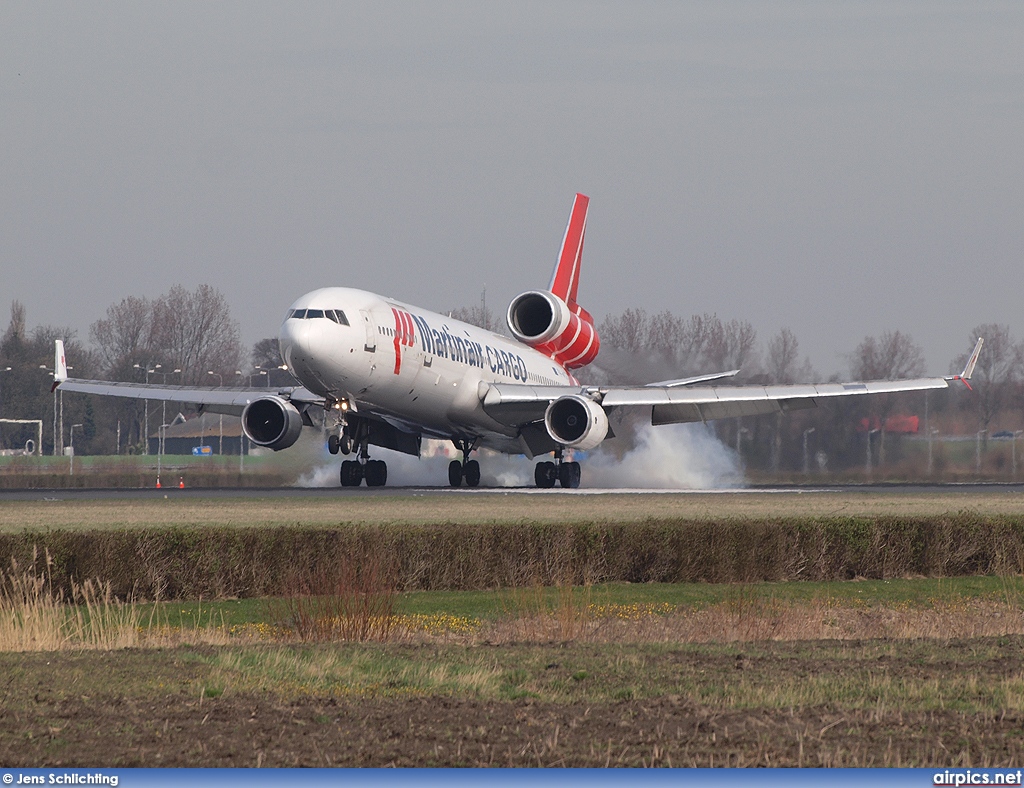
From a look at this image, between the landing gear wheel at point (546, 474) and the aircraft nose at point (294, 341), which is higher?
the aircraft nose at point (294, 341)

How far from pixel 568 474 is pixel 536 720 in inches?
1398

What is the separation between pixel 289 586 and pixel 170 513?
10.5 m

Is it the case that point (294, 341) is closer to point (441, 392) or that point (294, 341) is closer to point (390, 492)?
point (441, 392)

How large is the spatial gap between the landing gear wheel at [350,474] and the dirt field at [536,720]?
2982 cm

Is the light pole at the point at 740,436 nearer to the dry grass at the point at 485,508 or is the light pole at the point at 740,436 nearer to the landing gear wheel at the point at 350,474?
the dry grass at the point at 485,508

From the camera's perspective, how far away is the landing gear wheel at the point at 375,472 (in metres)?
42.2

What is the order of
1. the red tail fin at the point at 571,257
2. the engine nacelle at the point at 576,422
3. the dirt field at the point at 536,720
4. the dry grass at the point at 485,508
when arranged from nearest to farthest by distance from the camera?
the dirt field at the point at 536,720, the dry grass at the point at 485,508, the engine nacelle at the point at 576,422, the red tail fin at the point at 571,257

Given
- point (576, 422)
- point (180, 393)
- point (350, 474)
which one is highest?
point (180, 393)

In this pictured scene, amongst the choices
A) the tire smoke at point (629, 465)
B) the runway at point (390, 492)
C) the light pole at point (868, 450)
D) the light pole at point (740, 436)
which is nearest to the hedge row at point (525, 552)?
the runway at point (390, 492)

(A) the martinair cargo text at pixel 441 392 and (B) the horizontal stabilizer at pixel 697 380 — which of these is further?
(B) the horizontal stabilizer at pixel 697 380

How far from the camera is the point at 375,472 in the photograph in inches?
1666

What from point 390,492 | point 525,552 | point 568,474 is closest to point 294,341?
point 390,492

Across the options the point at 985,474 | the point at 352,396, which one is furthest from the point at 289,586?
the point at 985,474

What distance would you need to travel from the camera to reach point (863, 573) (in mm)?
22219
